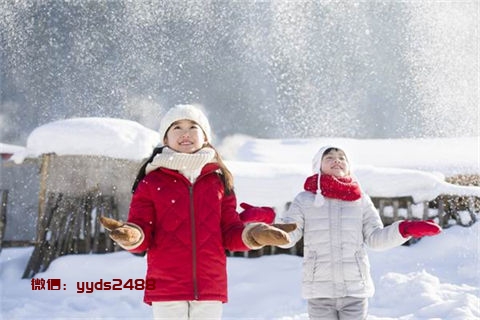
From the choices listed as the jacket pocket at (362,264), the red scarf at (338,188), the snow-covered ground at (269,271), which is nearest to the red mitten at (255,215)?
the red scarf at (338,188)

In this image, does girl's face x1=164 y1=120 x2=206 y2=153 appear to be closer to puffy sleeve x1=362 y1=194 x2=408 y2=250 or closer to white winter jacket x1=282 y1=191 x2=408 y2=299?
white winter jacket x1=282 y1=191 x2=408 y2=299

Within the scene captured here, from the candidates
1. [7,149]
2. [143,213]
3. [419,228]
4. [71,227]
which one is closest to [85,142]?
[71,227]

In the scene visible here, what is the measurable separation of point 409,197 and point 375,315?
14.8 feet

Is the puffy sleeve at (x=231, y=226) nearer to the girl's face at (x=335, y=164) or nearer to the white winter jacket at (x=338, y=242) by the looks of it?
the white winter jacket at (x=338, y=242)

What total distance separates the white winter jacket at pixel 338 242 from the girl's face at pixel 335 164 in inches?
8.2

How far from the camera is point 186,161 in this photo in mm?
2600

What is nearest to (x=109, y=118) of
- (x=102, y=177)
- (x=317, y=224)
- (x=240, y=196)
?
(x=102, y=177)

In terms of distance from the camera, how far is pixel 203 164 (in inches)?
104

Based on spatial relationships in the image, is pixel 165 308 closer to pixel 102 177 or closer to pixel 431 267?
pixel 431 267

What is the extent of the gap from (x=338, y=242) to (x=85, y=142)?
23.5 feet

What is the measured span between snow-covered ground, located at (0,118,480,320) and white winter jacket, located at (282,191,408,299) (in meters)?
2.40

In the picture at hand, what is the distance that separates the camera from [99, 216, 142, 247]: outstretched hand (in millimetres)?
2156

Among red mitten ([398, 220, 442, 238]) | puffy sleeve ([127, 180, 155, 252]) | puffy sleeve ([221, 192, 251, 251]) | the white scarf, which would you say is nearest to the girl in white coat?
red mitten ([398, 220, 442, 238])

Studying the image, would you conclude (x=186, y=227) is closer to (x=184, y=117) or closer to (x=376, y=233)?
(x=184, y=117)
